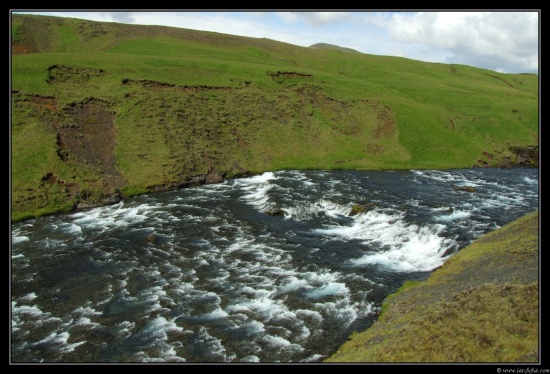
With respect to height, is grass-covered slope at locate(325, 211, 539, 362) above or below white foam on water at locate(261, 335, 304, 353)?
above

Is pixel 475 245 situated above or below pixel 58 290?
above

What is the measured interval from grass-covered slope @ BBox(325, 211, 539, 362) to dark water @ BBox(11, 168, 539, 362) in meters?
2.28

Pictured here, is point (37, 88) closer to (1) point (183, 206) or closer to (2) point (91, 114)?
(2) point (91, 114)

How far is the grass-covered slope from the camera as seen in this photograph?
1833cm

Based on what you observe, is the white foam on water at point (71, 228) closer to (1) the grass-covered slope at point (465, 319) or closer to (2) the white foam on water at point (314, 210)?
(2) the white foam on water at point (314, 210)

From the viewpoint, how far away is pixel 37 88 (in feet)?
219

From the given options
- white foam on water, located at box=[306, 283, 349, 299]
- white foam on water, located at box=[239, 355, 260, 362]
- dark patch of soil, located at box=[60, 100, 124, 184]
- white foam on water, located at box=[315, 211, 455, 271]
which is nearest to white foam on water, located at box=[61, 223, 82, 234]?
dark patch of soil, located at box=[60, 100, 124, 184]

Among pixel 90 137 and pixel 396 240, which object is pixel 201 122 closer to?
pixel 90 137

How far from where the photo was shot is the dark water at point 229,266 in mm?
24734

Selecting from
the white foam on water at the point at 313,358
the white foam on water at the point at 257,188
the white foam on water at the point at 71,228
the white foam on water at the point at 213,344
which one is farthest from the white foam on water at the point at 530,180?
the white foam on water at the point at 71,228

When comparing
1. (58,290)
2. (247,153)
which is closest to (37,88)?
(247,153)

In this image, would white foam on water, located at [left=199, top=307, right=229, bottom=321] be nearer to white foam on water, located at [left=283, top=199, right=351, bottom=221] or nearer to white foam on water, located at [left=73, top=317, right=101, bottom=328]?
white foam on water, located at [left=73, top=317, right=101, bottom=328]

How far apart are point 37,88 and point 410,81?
102144mm

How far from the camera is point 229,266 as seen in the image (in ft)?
115
